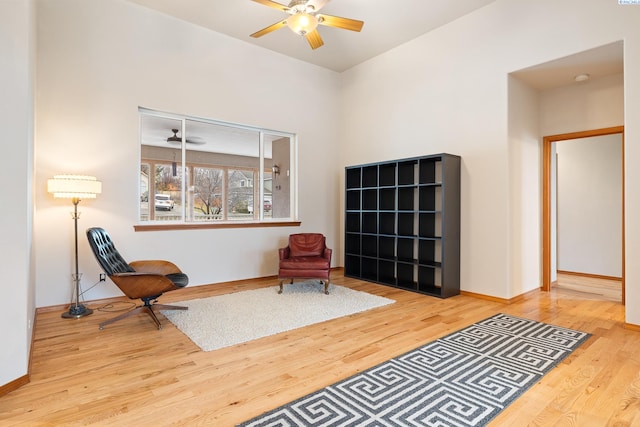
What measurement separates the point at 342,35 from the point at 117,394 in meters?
5.06

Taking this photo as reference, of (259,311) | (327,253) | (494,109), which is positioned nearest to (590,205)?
(494,109)

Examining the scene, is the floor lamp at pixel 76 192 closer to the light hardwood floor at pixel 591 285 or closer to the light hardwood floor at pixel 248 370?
the light hardwood floor at pixel 248 370

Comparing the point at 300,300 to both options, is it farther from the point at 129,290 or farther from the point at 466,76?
the point at 466,76

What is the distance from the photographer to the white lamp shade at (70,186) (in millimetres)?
3369

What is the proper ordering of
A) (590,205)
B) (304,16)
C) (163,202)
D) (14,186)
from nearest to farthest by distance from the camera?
(14,186) → (304,16) → (163,202) → (590,205)

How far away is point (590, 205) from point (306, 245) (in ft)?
15.5

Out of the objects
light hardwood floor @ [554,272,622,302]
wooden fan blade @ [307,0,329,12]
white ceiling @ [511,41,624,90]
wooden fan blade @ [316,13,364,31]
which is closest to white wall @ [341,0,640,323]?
white ceiling @ [511,41,624,90]

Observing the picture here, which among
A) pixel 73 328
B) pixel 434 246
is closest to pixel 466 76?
pixel 434 246

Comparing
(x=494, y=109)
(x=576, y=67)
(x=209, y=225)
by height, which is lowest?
(x=209, y=225)

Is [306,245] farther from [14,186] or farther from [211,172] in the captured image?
[14,186]

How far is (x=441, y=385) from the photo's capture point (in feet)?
7.18

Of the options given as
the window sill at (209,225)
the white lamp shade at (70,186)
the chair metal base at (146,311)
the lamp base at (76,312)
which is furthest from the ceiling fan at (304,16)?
the lamp base at (76,312)

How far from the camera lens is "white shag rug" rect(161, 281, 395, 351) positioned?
3.11m

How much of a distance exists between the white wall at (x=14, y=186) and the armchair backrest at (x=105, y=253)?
1056 mm
